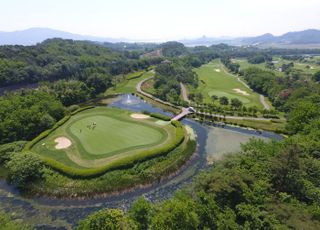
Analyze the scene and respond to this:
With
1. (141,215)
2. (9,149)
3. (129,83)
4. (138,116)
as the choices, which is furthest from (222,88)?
(141,215)

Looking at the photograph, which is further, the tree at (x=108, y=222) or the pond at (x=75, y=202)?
the pond at (x=75, y=202)

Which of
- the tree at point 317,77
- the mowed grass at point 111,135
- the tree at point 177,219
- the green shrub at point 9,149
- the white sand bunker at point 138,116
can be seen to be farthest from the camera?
the tree at point 317,77

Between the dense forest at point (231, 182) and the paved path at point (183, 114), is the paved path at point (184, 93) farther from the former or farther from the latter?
the dense forest at point (231, 182)

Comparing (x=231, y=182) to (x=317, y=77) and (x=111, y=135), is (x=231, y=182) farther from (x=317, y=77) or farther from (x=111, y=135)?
(x=317, y=77)

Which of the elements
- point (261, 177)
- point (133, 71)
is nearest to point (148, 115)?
point (261, 177)

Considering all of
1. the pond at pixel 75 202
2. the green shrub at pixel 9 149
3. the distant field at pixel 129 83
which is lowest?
the distant field at pixel 129 83

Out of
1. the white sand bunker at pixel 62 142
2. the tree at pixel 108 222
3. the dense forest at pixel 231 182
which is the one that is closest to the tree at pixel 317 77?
the dense forest at pixel 231 182

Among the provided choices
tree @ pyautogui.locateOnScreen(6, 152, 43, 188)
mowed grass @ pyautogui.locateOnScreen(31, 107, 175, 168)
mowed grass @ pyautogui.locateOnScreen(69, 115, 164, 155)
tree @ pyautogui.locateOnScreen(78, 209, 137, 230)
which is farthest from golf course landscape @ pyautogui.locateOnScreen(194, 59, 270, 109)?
tree @ pyautogui.locateOnScreen(78, 209, 137, 230)
